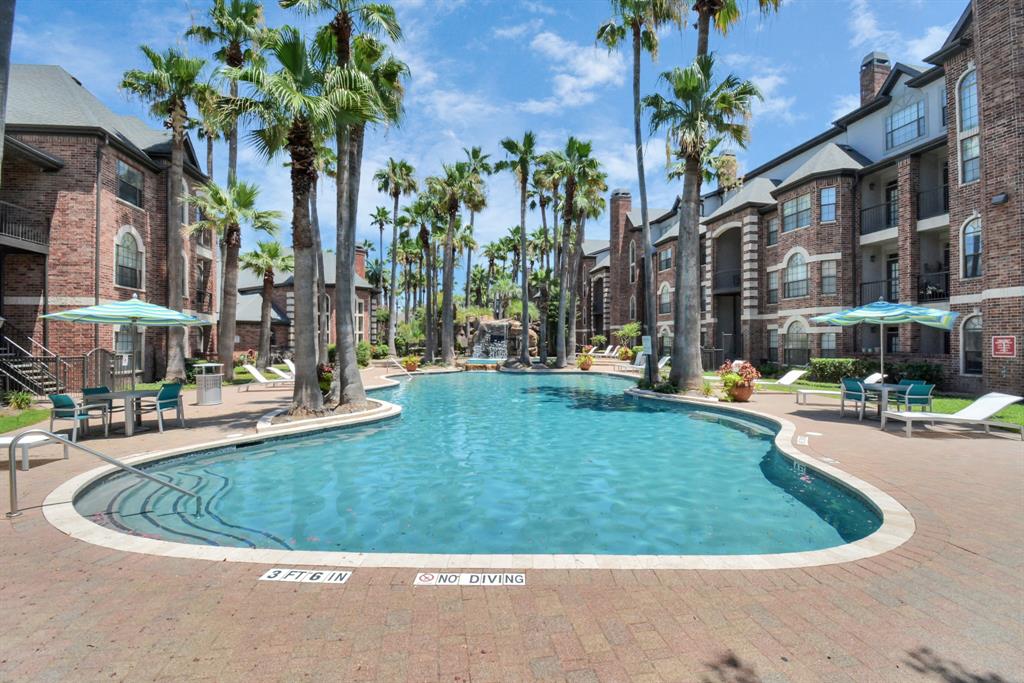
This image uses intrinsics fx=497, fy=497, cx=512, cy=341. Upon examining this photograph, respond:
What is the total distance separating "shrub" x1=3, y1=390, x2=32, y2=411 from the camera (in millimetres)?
14758

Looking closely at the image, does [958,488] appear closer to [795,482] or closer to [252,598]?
[795,482]

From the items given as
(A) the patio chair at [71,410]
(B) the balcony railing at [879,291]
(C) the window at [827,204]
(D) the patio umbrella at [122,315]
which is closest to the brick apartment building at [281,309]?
(D) the patio umbrella at [122,315]

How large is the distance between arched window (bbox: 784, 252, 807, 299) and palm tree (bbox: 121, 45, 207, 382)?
2968 cm

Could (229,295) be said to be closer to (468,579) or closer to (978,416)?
(468,579)

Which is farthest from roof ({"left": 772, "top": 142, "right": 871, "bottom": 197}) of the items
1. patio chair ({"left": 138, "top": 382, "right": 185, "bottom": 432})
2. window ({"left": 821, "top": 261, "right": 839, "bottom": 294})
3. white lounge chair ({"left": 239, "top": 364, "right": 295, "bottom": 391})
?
patio chair ({"left": 138, "top": 382, "right": 185, "bottom": 432})

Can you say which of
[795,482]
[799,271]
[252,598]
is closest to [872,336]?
[799,271]

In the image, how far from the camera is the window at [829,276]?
24.5 meters

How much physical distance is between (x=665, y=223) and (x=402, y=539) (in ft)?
139

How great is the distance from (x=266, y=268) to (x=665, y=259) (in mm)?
28536

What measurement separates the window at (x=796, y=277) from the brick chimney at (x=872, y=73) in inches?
389

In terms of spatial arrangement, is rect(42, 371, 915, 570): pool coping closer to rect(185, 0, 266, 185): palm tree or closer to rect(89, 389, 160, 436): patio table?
rect(89, 389, 160, 436): patio table

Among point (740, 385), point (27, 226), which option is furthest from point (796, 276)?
point (27, 226)

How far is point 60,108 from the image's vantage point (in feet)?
67.6

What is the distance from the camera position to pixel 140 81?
69.7 feet
